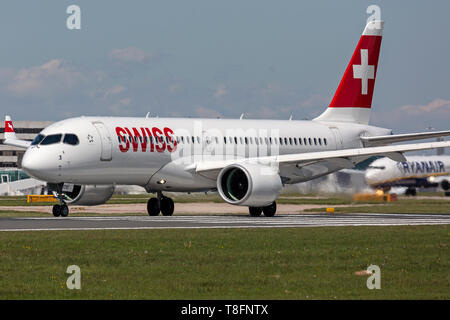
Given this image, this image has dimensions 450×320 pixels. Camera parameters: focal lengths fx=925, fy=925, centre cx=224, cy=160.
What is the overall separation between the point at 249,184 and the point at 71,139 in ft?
24.9

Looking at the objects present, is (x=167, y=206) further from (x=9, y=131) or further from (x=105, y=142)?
(x=9, y=131)

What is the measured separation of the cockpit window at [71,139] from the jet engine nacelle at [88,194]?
125 inches

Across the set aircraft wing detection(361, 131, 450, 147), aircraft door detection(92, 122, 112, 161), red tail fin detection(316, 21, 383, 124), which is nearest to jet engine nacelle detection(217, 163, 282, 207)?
aircraft door detection(92, 122, 112, 161)

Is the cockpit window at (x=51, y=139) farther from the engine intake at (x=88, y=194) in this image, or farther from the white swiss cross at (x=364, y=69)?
the white swiss cross at (x=364, y=69)

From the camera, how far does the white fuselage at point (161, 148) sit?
37.6 m

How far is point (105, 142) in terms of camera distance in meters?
38.6

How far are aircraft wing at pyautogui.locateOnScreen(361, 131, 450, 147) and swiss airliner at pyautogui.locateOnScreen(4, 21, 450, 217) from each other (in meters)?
0.05

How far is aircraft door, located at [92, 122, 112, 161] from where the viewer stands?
3841cm

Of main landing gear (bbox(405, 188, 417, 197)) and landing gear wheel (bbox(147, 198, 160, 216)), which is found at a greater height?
landing gear wheel (bbox(147, 198, 160, 216))

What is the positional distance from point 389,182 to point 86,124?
5974 cm

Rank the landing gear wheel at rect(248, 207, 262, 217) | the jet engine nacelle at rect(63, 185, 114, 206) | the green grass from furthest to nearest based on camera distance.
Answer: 1. the landing gear wheel at rect(248, 207, 262, 217)
2. the jet engine nacelle at rect(63, 185, 114, 206)
3. the green grass

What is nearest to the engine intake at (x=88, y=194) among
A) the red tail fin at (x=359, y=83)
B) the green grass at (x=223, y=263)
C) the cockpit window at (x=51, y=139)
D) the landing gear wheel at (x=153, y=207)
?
the landing gear wheel at (x=153, y=207)

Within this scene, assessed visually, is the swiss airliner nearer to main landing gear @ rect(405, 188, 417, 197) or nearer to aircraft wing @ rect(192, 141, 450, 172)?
aircraft wing @ rect(192, 141, 450, 172)

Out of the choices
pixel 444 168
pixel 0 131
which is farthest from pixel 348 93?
pixel 0 131
